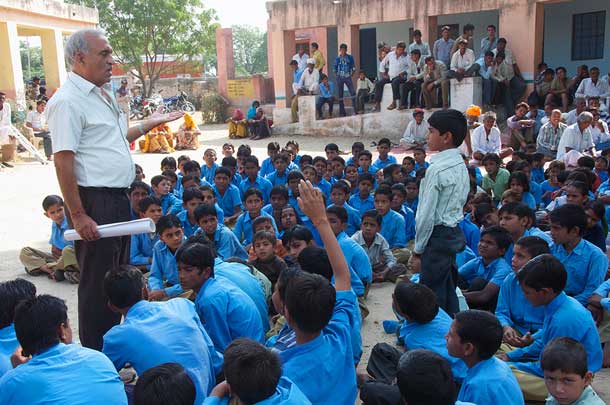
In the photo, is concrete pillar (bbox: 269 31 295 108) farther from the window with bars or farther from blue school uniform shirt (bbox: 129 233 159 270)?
blue school uniform shirt (bbox: 129 233 159 270)

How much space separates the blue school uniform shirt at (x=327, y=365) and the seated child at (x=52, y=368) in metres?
0.62

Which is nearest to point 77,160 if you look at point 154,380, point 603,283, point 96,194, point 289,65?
point 96,194

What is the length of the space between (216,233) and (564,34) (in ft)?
38.6

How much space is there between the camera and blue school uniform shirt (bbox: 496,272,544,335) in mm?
3346

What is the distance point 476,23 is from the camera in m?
14.8

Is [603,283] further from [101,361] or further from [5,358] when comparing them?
[5,358]

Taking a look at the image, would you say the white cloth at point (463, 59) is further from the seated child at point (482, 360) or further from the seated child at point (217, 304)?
the seated child at point (482, 360)

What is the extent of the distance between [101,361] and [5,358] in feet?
2.40

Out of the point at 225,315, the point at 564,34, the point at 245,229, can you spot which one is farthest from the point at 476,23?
the point at 225,315

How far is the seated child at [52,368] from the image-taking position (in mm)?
1968

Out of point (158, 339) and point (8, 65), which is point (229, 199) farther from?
point (8, 65)

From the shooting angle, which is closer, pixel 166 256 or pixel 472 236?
pixel 166 256

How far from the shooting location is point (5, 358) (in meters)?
2.55

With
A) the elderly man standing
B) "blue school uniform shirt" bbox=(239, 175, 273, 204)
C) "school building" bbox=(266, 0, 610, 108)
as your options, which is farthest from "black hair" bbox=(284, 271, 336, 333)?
"school building" bbox=(266, 0, 610, 108)
